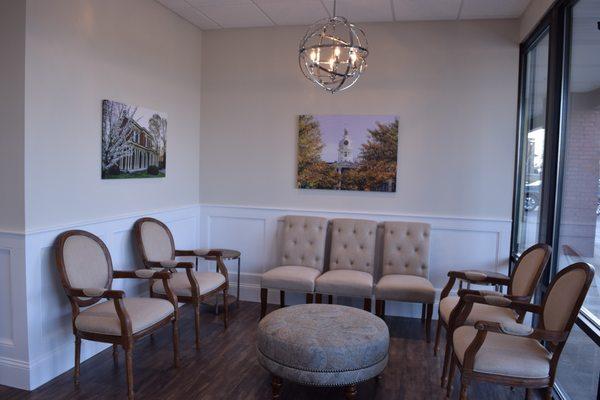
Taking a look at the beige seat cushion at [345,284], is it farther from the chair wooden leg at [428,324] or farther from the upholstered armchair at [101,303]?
the upholstered armchair at [101,303]

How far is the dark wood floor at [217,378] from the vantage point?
3.13 metres

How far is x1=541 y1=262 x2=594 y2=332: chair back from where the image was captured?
8.11ft

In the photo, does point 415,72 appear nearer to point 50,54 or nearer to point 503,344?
point 503,344

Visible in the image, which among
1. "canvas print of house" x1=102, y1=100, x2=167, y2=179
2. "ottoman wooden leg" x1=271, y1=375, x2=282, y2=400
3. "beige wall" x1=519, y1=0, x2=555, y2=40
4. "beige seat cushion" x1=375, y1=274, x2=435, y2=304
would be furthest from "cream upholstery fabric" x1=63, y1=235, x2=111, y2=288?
"beige wall" x1=519, y1=0, x2=555, y2=40

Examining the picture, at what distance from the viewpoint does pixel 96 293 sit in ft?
10.1

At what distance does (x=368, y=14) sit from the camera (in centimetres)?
454

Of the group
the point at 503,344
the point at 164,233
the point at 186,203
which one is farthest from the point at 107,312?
the point at 503,344

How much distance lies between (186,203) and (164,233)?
2.55 feet

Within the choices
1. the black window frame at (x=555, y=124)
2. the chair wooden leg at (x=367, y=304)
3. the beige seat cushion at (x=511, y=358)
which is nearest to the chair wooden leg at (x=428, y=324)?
the chair wooden leg at (x=367, y=304)

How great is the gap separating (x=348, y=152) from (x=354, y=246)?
0.95 m

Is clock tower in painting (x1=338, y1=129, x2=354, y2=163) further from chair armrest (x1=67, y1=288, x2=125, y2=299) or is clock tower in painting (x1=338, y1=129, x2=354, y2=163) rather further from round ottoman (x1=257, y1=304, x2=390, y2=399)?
chair armrest (x1=67, y1=288, x2=125, y2=299)

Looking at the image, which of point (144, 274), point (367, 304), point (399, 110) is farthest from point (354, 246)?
point (144, 274)

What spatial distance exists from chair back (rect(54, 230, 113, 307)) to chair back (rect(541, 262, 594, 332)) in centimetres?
284

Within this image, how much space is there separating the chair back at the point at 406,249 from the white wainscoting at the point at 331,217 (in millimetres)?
186
